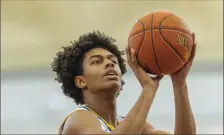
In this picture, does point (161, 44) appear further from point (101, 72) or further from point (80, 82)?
point (80, 82)

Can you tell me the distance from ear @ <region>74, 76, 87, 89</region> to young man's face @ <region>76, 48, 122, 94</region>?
0.04 ft

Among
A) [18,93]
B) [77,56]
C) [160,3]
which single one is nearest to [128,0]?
[160,3]

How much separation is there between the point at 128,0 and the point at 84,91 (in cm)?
269

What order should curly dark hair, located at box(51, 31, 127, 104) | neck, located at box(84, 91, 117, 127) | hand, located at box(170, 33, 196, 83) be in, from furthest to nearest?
curly dark hair, located at box(51, 31, 127, 104) < neck, located at box(84, 91, 117, 127) < hand, located at box(170, 33, 196, 83)

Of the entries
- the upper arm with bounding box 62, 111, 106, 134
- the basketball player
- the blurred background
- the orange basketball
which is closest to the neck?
the basketball player

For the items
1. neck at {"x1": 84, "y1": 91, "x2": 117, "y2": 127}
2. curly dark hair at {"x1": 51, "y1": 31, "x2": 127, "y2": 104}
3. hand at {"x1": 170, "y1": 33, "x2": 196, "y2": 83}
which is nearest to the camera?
hand at {"x1": 170, "y1": 33, "x2": 196, "y2": 83}

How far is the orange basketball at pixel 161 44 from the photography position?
178 centimetres

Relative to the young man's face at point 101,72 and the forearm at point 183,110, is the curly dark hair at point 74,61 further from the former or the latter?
the forearm at point 183,110

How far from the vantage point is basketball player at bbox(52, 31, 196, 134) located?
1.72 meters

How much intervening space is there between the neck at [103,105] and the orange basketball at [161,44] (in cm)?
27

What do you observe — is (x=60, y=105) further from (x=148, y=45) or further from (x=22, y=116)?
(x=148, y=45)

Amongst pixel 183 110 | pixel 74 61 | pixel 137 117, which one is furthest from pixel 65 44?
pixel 137 117

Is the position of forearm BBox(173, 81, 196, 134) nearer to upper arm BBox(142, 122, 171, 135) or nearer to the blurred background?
upper arm BBox(142, 122, 171, 135)

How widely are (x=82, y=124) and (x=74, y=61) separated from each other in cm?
47
